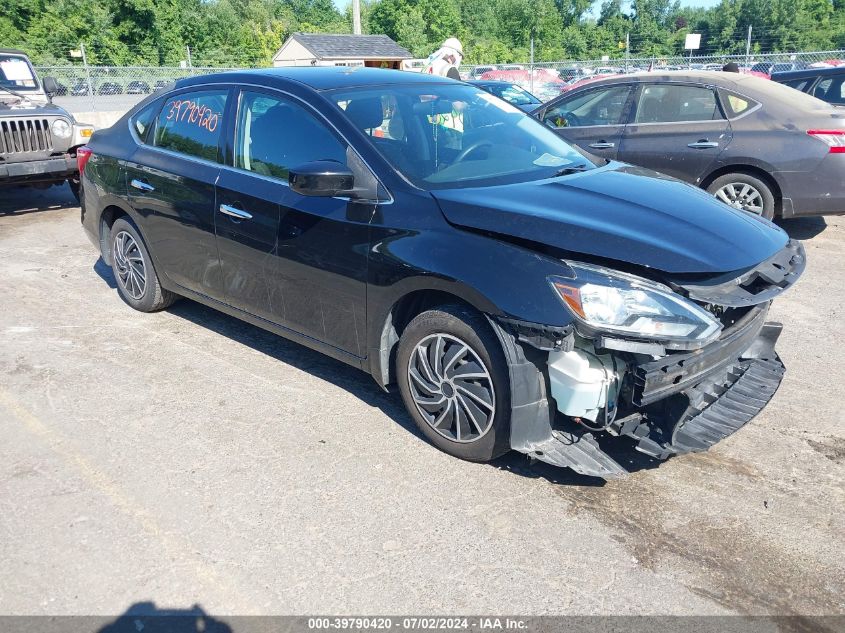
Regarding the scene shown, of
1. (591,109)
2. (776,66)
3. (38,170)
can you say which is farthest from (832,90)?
(776,66)

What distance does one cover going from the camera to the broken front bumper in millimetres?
3008

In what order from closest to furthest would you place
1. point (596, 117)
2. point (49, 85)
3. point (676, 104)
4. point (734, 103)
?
point (734, 103), point (676, 104), point (596, 117), point (49, 85)

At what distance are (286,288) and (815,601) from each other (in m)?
2.91

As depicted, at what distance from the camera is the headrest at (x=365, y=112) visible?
3.91 m

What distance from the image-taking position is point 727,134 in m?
7.42

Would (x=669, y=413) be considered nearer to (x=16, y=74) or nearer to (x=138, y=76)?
(x=16, y=74)

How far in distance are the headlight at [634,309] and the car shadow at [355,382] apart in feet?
2.79

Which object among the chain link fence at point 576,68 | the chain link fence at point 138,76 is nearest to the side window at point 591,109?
the chain link fence at point 138,76

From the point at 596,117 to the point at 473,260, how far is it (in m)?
5.70

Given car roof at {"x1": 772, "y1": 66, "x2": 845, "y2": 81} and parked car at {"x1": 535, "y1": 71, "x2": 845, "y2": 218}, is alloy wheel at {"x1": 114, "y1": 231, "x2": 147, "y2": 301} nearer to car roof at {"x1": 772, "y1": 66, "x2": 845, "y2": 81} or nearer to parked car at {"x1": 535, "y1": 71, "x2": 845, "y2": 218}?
parked car at {"x1": 535, "y1": 71, "x2": 845, "y2": 218}

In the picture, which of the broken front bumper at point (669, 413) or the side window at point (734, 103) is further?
the side window at point (734, 103)

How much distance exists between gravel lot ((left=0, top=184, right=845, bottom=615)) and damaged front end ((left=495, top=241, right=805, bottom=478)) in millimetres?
295

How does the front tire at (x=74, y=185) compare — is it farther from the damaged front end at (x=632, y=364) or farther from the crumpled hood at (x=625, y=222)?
the damaged front end at (x=632, y=364)

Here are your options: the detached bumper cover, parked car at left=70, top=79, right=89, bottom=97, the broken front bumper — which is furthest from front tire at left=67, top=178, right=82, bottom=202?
parked car at left=70, top=79, right=89, bottom=97
